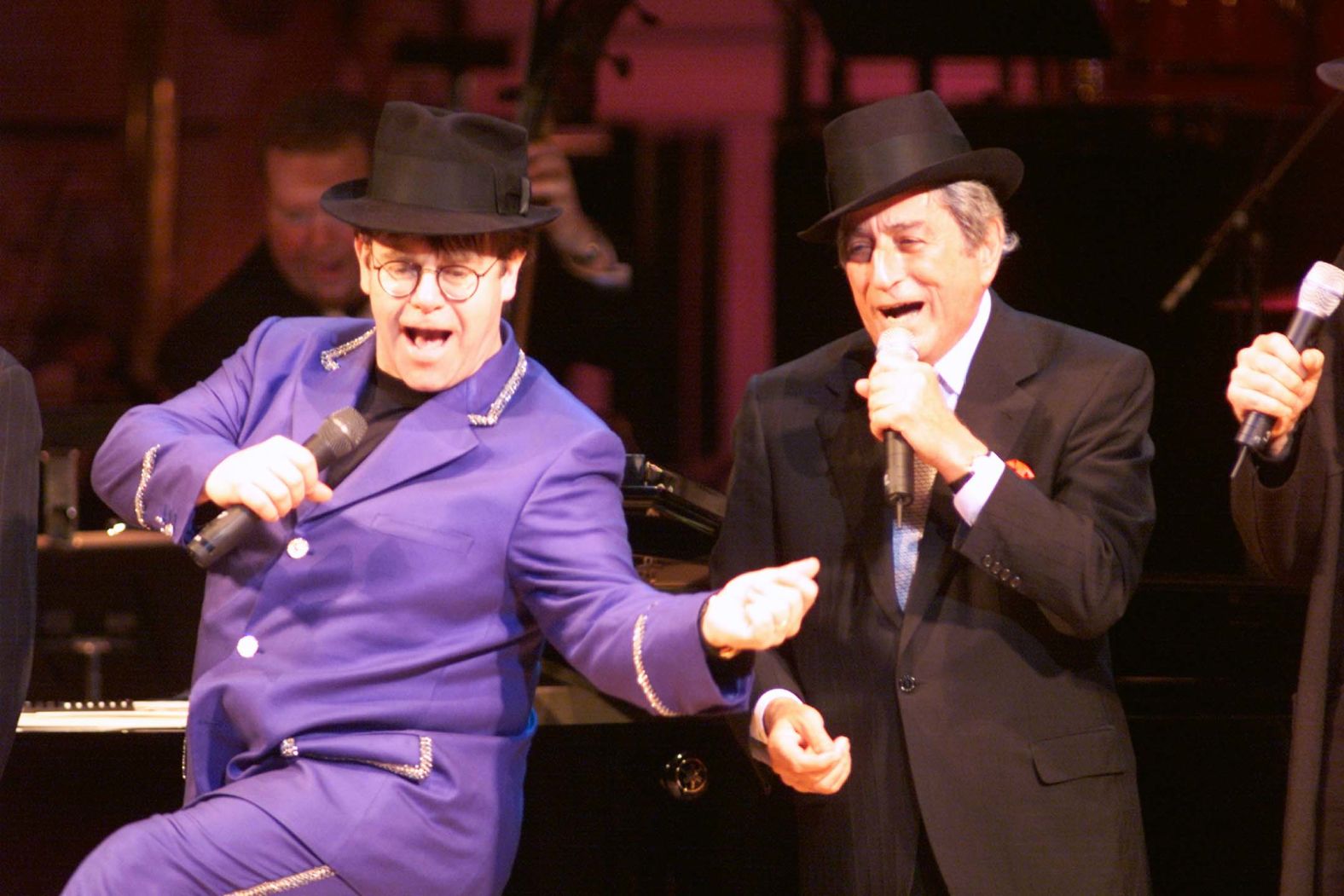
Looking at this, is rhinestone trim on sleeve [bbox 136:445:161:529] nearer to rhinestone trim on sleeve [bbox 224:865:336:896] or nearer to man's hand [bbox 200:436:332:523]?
man's hand [bbox 200:436:332:523]

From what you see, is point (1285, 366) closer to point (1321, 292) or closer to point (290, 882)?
point (1321, 292)

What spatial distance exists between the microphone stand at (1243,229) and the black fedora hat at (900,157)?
210cm

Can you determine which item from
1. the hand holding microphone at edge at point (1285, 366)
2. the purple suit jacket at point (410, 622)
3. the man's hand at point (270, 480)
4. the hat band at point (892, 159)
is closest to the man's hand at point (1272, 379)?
the hand holding microphone at edge at point (1285, 366)

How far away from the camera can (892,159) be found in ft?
8.71

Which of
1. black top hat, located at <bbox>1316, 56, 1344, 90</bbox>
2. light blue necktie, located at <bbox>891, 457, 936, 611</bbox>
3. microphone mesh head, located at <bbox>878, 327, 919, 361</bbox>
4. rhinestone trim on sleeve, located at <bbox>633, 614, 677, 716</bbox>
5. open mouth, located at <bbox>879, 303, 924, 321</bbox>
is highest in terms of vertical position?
black top hat, located at <bbox>1316, 56, 1344, 90</bbox>

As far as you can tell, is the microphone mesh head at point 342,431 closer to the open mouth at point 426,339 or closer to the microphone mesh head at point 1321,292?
the open mouth at point 426,339

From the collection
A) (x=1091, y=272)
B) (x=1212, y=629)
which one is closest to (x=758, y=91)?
(x=1091, y=272)

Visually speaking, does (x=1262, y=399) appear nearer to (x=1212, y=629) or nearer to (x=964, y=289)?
(x=964, y=289)

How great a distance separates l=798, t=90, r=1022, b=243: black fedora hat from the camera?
2635 millimetres

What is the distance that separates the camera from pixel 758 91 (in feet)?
19.1

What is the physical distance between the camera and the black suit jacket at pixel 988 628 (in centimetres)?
247

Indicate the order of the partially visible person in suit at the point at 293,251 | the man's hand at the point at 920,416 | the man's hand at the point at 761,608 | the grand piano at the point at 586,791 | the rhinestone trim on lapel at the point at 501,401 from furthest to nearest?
1. the partially visible person in suit at the point at 293,251
2. the grand piano at the point at 586,791
3. the rhinestone trim on lapel at the point at 501,401
4. the man's hand at the point at 920,416
5. the man's hand at the point at 761,608

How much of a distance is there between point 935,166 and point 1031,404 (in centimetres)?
41

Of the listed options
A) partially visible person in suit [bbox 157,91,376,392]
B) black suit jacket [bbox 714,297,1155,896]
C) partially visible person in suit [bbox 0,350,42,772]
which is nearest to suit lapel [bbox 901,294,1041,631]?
black suit jacket [bbox 714,297,1155,896]
